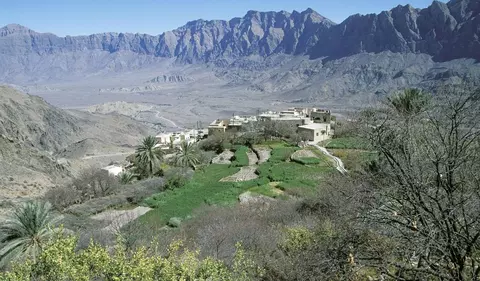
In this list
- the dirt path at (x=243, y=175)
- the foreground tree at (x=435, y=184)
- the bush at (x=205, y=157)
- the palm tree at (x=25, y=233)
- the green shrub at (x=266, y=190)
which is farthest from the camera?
the bush at (x=205, y=157)

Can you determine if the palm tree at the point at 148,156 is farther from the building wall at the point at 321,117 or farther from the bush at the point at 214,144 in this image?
the building wall at the point at 321,117

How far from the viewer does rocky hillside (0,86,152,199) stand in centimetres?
4951

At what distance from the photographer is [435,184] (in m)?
10.1

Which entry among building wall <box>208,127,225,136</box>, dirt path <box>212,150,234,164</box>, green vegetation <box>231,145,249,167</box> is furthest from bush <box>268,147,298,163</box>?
building wall <box>208,127,225,136</box>

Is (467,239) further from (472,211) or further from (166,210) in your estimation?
(166,210)

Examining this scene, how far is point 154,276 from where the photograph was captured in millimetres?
10039

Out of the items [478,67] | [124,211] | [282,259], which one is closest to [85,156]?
[124,211]

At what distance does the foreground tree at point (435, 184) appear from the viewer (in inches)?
340

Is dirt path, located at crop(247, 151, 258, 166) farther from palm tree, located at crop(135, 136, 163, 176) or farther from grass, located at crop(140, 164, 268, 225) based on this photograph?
palm tree, located at crop(135, 136, 163, 176)

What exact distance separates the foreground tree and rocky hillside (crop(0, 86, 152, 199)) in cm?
4254

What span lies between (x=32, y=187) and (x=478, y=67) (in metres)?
162

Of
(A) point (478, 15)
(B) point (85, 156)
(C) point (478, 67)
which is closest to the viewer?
(B) point (85, 156)

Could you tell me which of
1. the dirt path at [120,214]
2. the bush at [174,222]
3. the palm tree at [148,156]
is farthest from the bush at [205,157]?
the bush at [174,222]

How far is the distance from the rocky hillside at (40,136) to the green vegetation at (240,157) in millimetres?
21412
